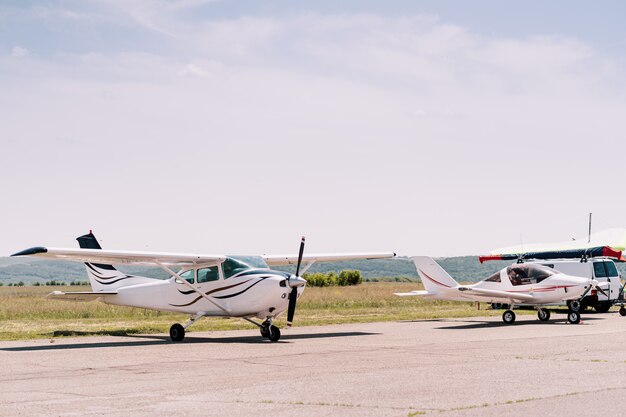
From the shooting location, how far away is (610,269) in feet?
108

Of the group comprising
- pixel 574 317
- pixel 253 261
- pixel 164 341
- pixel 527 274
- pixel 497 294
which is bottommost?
pixel 164 341

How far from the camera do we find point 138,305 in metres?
23.2

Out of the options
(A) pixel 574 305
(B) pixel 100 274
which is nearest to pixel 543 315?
(A) pixel 574 305

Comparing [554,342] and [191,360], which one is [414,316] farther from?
[191,360]

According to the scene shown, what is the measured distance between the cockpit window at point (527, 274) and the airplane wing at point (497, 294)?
505 millimetres

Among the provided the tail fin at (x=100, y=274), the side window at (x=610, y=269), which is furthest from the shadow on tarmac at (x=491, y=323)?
the tail fin at (x=100, y=274)

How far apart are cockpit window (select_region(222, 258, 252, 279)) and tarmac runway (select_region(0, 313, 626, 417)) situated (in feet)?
5.72

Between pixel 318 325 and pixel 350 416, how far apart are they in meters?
17.5

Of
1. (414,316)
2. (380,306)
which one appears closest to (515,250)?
(380,306)

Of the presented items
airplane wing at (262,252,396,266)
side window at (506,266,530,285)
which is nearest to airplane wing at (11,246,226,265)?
airplane wing at (262,252,396,266)

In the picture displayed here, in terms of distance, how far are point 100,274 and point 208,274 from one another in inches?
185

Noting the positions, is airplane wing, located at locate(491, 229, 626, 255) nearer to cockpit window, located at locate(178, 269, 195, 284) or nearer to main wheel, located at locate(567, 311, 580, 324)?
main wheel, located at locate(567, 311, 580, 324)

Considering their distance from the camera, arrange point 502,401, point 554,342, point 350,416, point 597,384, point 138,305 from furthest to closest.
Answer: point 138,305
point 554,342
point 597,384
point 502,401
point 350,416

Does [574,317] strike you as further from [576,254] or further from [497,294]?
[576,254]
